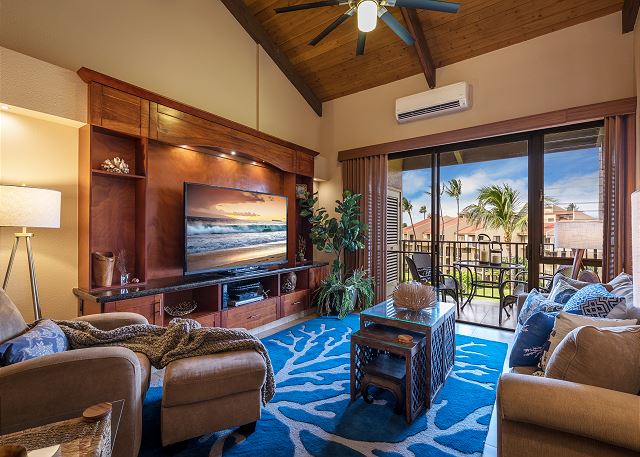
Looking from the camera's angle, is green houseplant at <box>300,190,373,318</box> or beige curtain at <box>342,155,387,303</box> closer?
green houseplant at <box>300,190,373,318</box>

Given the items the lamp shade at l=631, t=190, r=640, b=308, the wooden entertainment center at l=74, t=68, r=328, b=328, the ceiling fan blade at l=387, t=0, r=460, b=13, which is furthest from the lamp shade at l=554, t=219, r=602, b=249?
the wooden entertainment center at l=74, t=68, r=328, b=328

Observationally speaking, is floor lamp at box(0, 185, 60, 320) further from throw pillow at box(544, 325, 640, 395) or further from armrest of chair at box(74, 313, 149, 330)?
throw pillow at box(544, 325, 640, 395)

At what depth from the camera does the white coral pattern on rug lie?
5.42 feet

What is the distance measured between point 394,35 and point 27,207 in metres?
4.00

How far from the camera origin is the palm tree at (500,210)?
3.85m

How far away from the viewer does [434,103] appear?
150 inches

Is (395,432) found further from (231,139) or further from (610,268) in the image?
(231,139)

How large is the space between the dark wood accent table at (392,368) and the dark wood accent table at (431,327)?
0.05 metres

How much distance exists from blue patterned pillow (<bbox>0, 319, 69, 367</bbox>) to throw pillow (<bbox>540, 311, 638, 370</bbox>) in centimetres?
235

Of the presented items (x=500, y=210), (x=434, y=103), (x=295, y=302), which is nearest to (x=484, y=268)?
(x=500, y=210)

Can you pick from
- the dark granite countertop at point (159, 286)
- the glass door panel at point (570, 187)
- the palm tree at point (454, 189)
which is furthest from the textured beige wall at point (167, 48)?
the glass door panel at point (570, 187)

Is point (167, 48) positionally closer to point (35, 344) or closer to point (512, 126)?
point (35, 344)

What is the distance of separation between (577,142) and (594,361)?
124 inches

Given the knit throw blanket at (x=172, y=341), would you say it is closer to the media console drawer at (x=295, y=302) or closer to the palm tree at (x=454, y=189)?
the media console drawer at (x=295, y=302)
